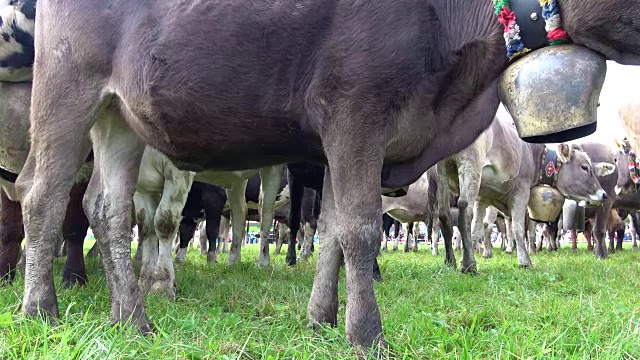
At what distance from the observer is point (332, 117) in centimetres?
241

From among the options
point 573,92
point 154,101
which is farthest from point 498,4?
point 154,101

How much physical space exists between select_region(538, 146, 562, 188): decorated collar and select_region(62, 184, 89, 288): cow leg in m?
7.93

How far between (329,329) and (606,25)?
5.76 feet

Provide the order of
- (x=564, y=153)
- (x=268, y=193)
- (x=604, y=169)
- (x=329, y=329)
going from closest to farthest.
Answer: (x=329, y=329) → (x=268, y=193) → (x=564, y=153) → (x=604, y=169)

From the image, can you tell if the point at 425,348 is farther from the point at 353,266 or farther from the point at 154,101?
the point at 154,101

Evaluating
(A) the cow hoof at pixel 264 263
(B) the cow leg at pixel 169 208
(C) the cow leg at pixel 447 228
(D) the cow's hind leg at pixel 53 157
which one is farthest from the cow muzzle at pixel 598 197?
(D) the cow's hind leg at pixel 53 157

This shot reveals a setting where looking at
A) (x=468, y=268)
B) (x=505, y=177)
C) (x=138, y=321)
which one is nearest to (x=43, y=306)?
(x=138, y=321)

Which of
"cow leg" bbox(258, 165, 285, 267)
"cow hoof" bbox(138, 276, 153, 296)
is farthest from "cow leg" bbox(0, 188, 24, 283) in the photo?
"cow leg" bbox(258, 165, 285, 267)

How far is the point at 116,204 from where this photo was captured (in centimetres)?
322

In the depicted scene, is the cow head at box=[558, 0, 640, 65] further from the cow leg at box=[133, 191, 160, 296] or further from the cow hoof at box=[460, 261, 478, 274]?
the cow hoof at box=[460, 261, 478, 274]

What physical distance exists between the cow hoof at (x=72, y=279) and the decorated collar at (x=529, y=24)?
361 cm

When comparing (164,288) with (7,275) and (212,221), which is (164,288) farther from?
(212,221)

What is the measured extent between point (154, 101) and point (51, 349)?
4.01 feet

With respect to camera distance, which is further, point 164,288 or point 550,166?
point 550,166
